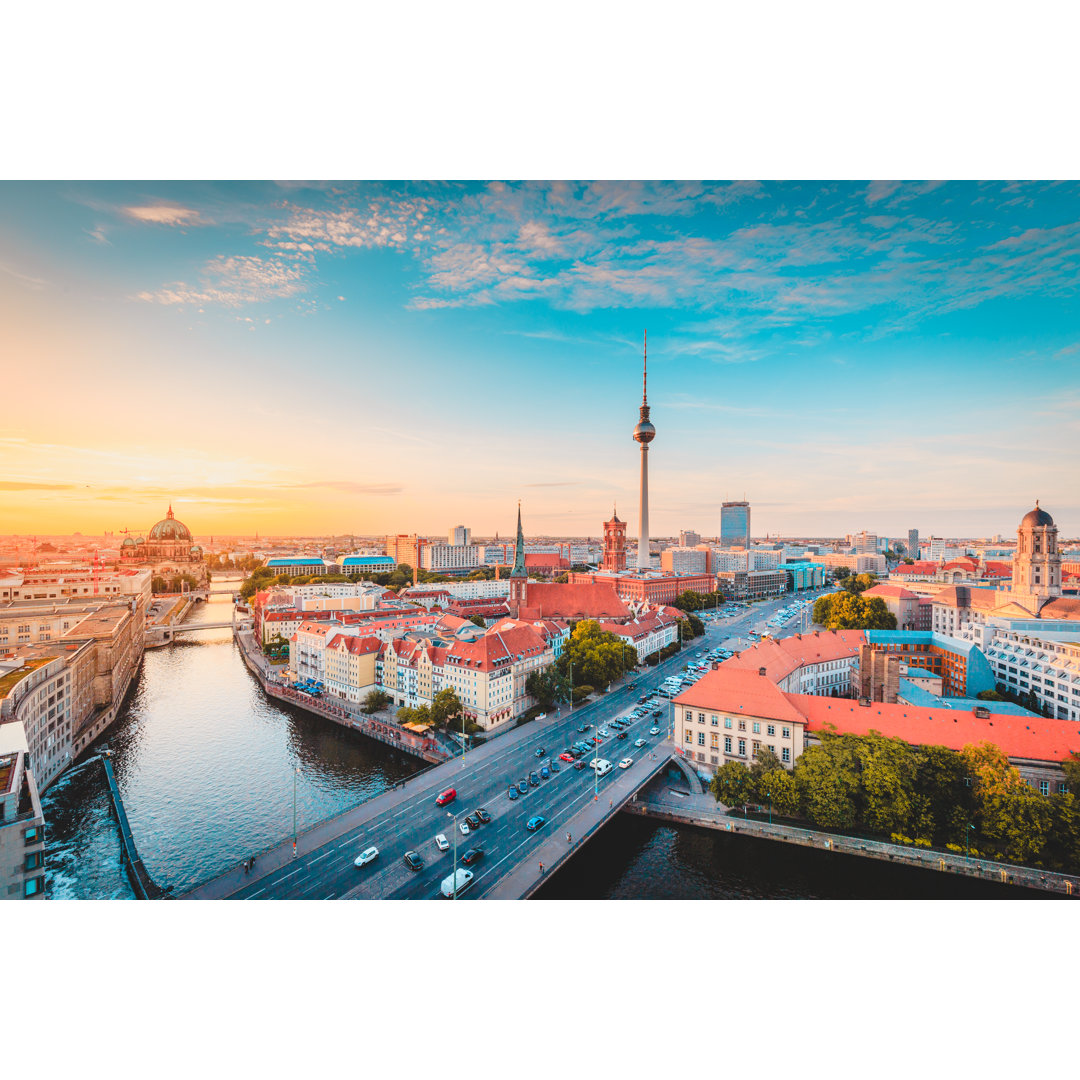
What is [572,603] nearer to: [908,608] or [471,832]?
[908,608]

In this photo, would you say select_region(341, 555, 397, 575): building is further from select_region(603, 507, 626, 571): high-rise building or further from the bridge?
the bridge

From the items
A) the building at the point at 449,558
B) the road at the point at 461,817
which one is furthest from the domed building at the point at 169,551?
the road at the point at 461,817

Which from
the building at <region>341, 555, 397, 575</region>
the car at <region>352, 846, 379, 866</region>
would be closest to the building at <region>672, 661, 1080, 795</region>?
the car at <region>352, 846, 379, 866</region>

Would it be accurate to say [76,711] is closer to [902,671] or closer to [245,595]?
[902,671]

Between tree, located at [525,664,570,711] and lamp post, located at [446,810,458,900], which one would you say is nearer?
lamp post, located at [446,810,458,900]

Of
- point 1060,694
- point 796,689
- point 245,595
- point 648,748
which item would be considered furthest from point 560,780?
point 245,595

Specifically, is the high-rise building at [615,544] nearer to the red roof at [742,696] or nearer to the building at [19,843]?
the red roof at [742,696]

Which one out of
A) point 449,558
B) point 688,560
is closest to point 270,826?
point 449,558
